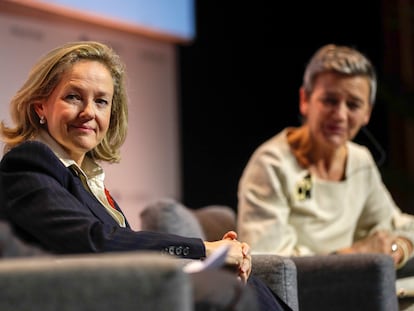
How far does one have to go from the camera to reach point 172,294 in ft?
4.31

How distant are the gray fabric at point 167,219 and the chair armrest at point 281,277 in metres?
0.60

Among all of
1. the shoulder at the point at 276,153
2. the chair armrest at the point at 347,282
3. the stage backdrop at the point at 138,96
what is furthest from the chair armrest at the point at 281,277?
the stage backdrop at the point at 138,96

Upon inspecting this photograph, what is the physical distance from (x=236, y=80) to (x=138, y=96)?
29.0 inches

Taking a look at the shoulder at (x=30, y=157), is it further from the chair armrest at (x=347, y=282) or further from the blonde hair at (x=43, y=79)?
the chair armrest at (x=347, y=282)

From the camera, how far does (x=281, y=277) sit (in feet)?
7.22

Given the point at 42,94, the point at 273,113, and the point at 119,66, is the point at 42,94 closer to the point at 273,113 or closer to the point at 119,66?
the point at 119,66

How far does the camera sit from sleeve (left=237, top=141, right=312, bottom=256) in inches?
117

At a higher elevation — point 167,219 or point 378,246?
point 167,219

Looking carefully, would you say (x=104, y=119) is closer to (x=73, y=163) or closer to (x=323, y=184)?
(x=73, y=163)

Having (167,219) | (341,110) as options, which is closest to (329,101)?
(341,110)

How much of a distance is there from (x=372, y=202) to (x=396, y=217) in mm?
121

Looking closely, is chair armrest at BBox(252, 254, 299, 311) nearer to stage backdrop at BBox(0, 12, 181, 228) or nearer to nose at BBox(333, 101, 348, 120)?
nose at BBox(333, 101, 348, 120)

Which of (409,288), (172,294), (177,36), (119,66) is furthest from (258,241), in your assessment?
(177,36)

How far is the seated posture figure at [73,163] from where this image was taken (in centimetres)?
164
